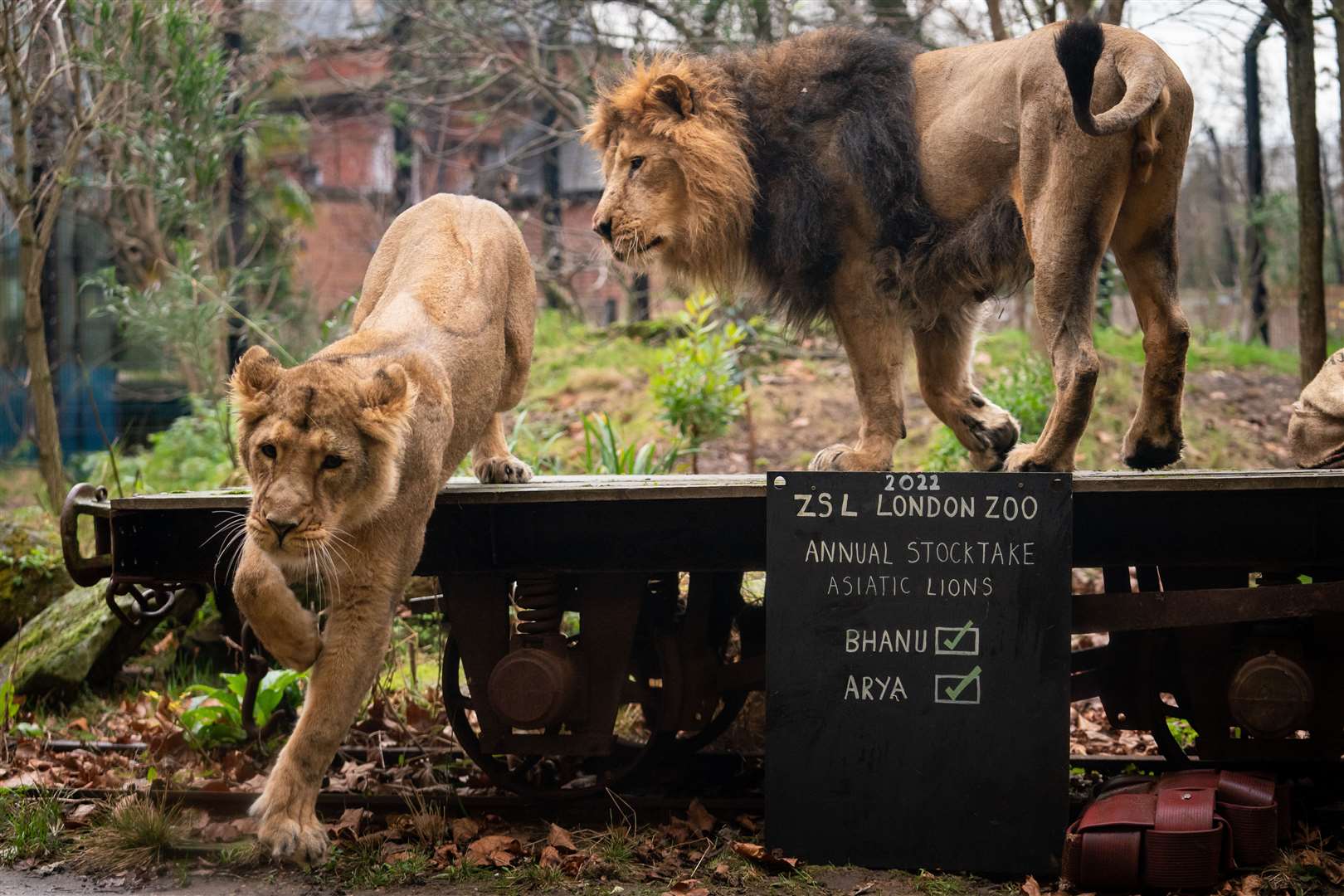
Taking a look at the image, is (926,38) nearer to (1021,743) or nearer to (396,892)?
(1021,743)

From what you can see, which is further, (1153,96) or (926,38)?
(926,38)

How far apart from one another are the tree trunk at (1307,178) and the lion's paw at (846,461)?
2.70 meters

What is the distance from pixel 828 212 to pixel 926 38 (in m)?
6.32

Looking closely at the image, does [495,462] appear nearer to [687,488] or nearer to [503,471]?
[503,471]

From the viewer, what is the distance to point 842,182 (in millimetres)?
4730

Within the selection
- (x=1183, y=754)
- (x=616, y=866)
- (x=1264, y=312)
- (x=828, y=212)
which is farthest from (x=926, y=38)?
(x=616, y=866)

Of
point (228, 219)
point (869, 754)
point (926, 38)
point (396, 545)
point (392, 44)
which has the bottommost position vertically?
point (869, 754)

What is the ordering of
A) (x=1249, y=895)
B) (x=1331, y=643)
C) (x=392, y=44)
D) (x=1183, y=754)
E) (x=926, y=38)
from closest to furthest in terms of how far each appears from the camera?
(x=1249, y=895), (x=1331, y=643), (x=1183, y=754), (x=926, y=38), (x=392, y=44)

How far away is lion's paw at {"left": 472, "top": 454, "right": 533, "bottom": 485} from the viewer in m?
4.86

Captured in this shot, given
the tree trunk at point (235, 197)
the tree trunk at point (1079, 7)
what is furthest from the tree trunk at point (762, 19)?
the tree trunk at point (235, 197)

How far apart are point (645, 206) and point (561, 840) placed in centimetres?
234

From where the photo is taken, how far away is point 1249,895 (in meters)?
3.62

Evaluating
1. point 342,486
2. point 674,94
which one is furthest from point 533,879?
point 674,94

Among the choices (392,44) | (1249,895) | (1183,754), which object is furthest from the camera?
(392,44)
